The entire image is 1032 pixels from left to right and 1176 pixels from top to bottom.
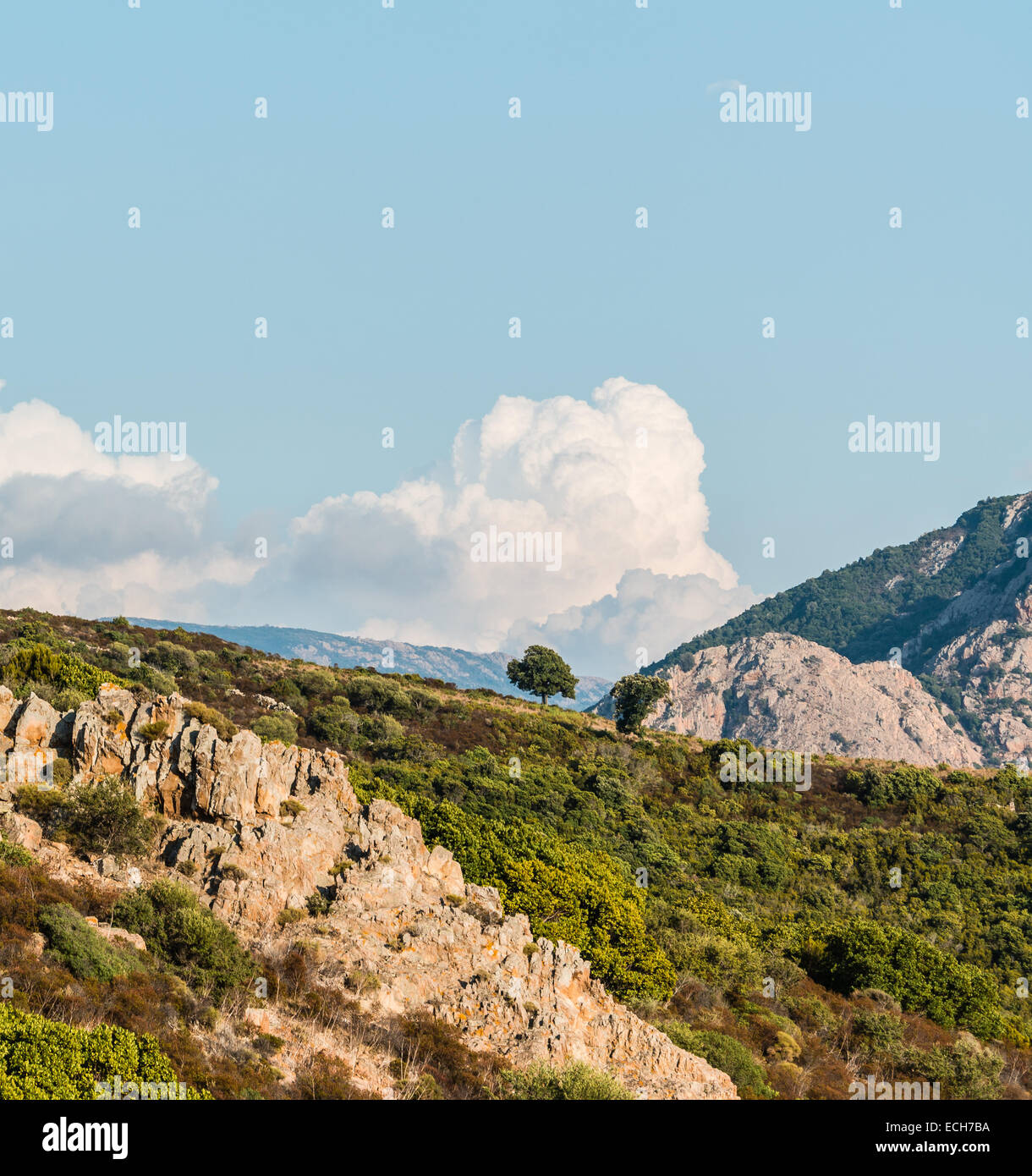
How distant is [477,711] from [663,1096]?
49.3 meters

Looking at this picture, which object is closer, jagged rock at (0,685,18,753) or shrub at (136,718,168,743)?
jagged rock at (0,685,18,753)

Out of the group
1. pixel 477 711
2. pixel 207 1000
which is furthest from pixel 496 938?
pixel 477 711

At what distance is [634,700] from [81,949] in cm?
6270

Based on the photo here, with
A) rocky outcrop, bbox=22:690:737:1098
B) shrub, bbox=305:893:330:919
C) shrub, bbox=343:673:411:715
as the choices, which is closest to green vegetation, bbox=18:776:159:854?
rocky outcrop, bbox=22:690:737:1098

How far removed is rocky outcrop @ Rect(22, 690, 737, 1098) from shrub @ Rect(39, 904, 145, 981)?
3.83 m

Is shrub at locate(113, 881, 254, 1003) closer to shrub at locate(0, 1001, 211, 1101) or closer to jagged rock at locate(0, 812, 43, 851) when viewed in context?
jagged rock at locate(0, 812, 43, 851)

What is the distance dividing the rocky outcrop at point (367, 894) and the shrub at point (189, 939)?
1425 mm

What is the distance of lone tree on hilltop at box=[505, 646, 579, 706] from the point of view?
93250 mm

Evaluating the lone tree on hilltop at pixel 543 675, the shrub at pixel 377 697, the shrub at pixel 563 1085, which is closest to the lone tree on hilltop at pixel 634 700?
the lone tree on hilltop at pixel 543 675

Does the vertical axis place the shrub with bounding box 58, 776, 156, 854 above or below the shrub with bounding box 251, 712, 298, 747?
below

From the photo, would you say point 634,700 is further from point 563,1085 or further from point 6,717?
point 563,1085

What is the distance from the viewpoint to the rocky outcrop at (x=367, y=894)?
25.9m

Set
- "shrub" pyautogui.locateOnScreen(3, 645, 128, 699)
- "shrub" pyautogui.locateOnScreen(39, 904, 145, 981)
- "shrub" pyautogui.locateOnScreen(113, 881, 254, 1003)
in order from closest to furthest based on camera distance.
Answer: "shrub" pyautogui.locateOnScreen(39, 904, 145, 981)
"shrub" pyautogui.locateOnScreen(113, 881, 254, 1003)
"shrub" pyautogui.locateOnScreen(3, 645, 128, 699)
